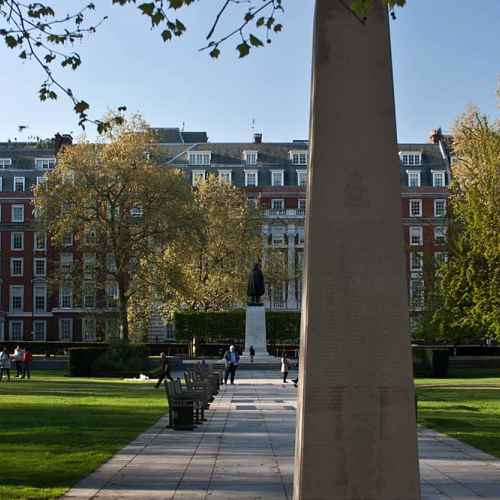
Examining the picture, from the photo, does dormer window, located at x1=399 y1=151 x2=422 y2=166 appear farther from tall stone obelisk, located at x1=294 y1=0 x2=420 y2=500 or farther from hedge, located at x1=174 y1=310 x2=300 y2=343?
tall stone obelisk, located at x1=294 y1=0 x2=420 y2=500

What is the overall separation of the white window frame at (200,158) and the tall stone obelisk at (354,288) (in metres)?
83.6

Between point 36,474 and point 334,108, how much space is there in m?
6.45

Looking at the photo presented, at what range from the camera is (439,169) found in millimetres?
89562

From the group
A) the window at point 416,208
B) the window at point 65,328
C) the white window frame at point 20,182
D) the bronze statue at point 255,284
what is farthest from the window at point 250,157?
the bronze statue at point 255,284

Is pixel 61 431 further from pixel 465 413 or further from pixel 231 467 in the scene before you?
pixel 465 413

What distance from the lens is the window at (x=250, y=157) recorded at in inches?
3593

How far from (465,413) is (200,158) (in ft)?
233

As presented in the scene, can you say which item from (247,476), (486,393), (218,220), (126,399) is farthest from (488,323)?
(247,476)

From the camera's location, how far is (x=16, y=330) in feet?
284

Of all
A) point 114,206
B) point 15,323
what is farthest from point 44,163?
point 114,206

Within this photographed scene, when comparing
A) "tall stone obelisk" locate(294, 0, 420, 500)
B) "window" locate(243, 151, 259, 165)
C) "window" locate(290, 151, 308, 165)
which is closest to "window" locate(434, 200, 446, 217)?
"window" locate(290, 151, 308, 165)

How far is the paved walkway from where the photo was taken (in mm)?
10078

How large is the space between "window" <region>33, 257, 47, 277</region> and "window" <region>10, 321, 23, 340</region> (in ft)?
15.8

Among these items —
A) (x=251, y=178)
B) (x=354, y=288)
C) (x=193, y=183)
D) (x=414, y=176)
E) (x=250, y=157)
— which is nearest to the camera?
(x=354, y=288)
